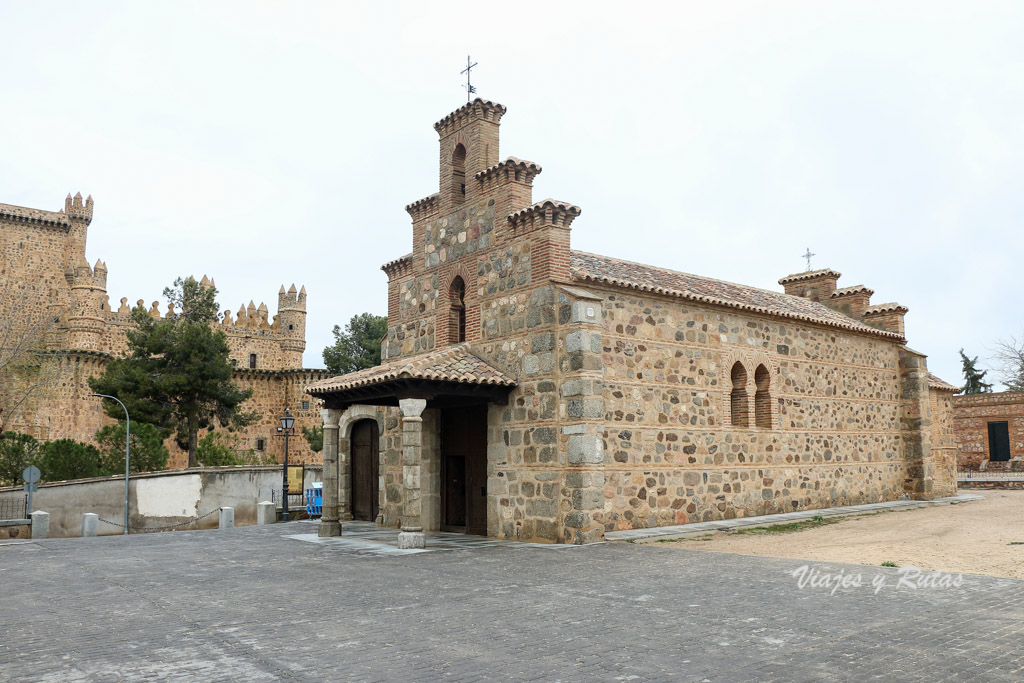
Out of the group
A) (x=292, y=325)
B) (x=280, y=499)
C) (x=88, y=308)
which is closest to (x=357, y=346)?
(x=292, y=325)

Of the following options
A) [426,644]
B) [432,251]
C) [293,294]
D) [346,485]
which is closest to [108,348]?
[293,294]

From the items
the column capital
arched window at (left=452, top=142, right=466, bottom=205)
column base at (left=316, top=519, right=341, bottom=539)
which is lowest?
column base at (left=316, top=519, right=341, bottom=539)

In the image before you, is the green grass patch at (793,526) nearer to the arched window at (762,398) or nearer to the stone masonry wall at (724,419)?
the stone masonry wall at (724,419)

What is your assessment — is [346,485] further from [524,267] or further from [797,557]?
[797,557]

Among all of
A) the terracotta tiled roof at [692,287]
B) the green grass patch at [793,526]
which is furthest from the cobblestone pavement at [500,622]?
the terracotta tiled roof at [692,287]

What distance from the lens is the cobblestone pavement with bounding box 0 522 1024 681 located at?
5.79m

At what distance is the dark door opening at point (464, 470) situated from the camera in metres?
16.1

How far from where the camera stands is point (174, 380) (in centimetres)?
3769

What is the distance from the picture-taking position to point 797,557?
1159 centimetres

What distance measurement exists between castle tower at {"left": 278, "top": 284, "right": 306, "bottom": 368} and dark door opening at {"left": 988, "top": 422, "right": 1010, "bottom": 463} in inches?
1552

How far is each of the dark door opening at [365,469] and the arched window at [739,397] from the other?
9.15 metres

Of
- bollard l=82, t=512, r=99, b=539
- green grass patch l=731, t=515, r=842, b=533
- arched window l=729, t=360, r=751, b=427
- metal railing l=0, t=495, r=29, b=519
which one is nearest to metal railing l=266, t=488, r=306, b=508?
bollard l=82, t=512, r=99, b=539

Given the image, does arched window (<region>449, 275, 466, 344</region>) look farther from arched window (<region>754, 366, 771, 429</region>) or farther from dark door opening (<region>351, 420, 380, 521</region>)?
arched window (<region>754, 366, 771, 429</region>)

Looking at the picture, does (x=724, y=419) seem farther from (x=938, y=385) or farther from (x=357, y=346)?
(x=357, y=346)
